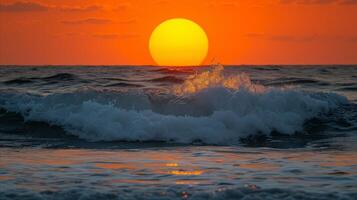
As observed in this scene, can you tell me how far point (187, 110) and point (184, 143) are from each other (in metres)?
3.07

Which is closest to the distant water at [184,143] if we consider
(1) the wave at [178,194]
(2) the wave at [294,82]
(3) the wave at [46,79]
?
(1) the wave at [178,194]

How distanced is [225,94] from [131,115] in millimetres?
3227

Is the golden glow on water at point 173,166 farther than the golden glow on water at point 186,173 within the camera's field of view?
No

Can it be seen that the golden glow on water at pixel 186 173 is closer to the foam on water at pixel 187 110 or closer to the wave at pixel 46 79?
the foam on water at pixel 187 110

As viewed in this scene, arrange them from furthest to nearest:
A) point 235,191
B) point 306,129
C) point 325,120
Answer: point 325,120, point 306,129, point 235,191

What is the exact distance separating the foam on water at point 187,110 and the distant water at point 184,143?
0.03 metres

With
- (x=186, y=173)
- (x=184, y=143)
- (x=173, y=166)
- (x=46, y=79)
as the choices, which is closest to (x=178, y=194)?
(x=186, y=173)

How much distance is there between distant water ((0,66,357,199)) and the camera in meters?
7.17

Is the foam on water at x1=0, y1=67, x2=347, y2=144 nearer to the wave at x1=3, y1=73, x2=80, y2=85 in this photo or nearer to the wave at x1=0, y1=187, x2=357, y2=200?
the wave at x1=0, y1=187, x2=357, y2=200

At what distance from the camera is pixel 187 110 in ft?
49.5

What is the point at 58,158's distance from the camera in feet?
31.3

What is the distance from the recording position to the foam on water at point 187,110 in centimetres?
1281

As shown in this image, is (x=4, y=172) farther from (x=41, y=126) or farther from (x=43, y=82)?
(x=43, y=82)

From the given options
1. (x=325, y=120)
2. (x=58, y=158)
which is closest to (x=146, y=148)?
(x=58, y=158)
